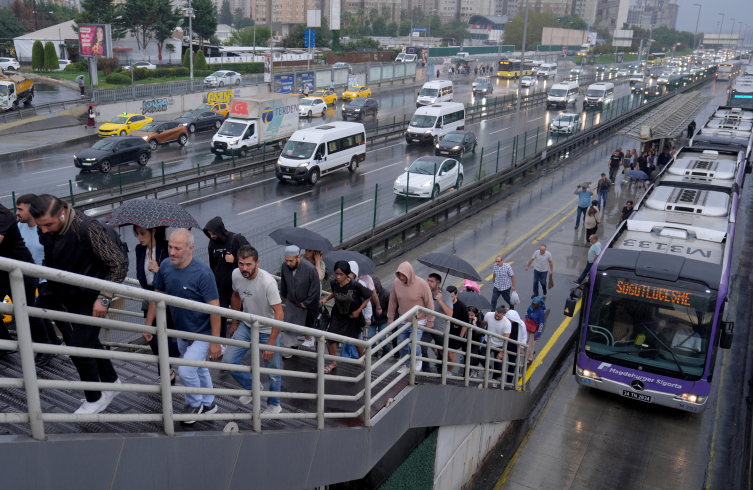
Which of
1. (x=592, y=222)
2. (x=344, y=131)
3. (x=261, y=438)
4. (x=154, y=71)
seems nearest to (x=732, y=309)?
(x=592, y=222)

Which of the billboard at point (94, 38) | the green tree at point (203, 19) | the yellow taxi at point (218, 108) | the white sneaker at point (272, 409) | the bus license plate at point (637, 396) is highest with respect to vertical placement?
the green tree at point (203, 19)

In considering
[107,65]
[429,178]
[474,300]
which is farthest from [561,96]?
[474,300]

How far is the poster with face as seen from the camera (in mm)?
39344

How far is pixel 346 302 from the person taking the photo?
6.75m

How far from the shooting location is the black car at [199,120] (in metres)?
35.7

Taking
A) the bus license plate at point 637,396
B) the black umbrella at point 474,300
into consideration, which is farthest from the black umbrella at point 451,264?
the bus license plate at point 637,396

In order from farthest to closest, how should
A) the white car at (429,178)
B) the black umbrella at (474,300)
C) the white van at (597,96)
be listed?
the white van at (597,96) → the white car at (429,178) → the black umbrella at (474,300)

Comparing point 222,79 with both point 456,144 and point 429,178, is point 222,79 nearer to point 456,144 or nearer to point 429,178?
point 456,144

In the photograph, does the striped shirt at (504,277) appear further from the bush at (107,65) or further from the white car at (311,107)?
the bush at (107,65)

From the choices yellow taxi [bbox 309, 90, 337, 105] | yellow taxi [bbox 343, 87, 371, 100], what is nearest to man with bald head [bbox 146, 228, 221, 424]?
yellow taxi [bbox 309, 90, 337, 105]

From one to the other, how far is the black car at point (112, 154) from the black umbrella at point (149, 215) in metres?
20.5

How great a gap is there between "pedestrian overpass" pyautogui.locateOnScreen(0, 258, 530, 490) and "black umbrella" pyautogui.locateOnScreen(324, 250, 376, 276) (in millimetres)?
1847

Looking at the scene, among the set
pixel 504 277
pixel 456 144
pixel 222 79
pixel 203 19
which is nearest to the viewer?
pixel 504 277

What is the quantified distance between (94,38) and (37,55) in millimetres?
15743
